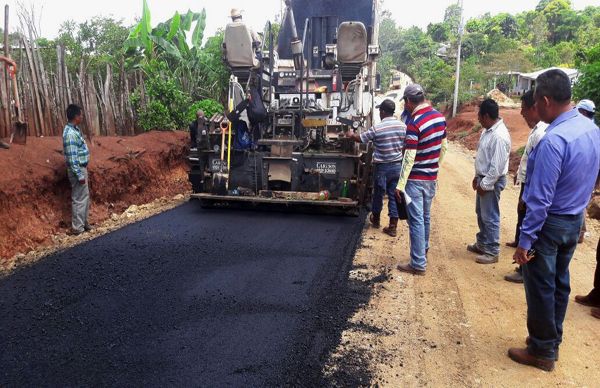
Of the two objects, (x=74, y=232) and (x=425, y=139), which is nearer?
(x=425, y=139)

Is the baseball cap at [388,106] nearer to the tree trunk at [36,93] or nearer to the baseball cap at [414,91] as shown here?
the baseball cap at [414,91]

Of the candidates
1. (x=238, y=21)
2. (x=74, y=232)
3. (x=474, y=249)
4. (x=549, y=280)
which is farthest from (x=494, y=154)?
(x=74, y=232)

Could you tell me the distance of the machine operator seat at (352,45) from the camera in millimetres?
7070

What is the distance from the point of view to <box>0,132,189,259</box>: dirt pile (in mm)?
5535

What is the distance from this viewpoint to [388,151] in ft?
19.6

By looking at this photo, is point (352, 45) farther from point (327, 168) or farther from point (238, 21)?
point (327, 168)

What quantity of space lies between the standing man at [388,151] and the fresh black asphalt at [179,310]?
80 centimetres

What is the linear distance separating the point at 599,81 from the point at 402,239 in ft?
19.7

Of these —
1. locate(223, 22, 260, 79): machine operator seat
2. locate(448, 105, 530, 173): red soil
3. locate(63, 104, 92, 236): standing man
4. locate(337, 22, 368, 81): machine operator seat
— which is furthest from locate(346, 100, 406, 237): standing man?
locate(448, 105, 530, 173): red soil

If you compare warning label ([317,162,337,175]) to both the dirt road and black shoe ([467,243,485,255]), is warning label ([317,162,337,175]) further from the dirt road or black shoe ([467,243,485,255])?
black shoe ([467,243,485,255])

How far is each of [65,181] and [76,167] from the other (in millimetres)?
691

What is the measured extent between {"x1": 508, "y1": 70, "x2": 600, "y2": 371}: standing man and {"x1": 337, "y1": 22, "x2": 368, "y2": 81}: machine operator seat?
4.59m

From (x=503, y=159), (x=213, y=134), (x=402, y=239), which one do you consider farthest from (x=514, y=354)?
(x=213, y=134)

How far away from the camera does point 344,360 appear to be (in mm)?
2982
